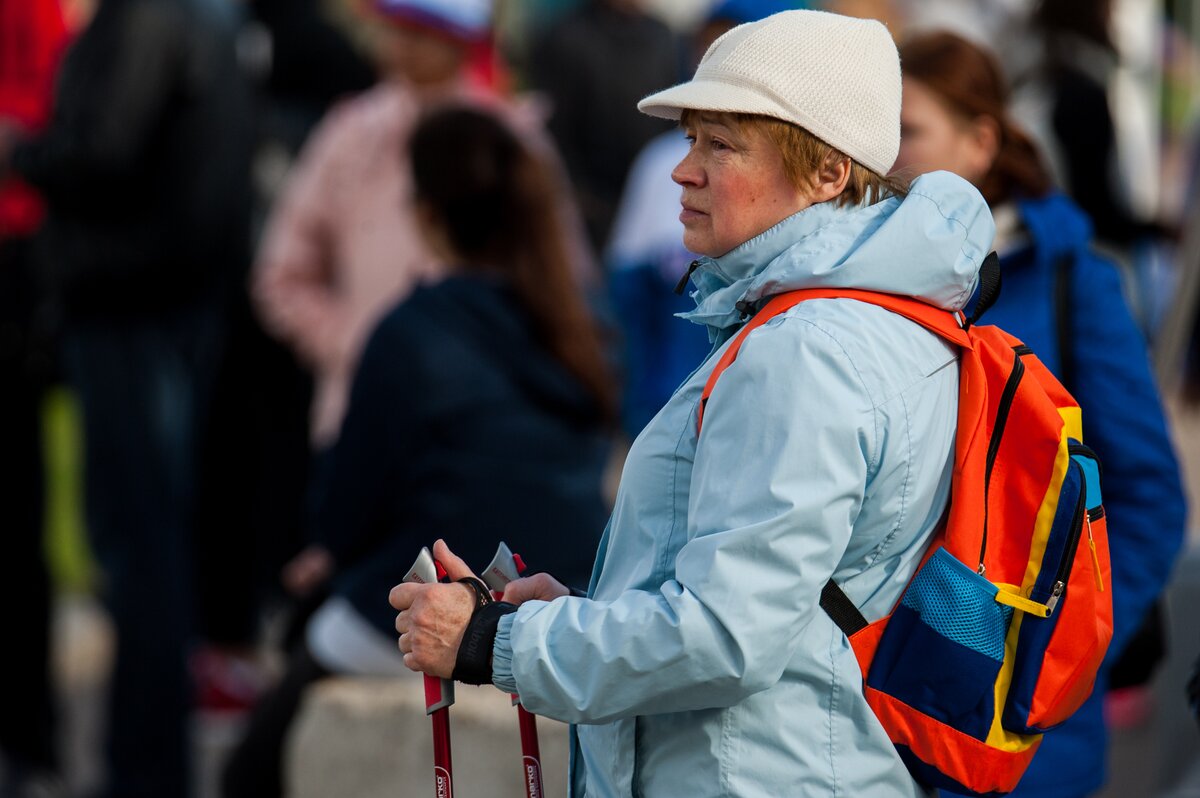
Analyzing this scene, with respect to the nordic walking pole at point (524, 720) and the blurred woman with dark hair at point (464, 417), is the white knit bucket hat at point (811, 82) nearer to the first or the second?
the nordic walking pole at point (524, 720)

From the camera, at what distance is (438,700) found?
2.21 m

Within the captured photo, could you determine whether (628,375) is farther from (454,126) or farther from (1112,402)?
(1112,402)

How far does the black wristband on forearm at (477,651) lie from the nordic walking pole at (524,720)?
0.13 m

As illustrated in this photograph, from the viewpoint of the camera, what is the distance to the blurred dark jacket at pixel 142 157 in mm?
4777

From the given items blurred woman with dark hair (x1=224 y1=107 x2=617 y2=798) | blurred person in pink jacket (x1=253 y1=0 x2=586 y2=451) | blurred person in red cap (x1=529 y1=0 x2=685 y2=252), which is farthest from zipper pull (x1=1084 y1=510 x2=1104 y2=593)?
blurred person in red cap (x1=529 y1=0 x2=685 y2=252)

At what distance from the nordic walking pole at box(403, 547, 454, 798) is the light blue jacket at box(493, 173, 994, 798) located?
16cm

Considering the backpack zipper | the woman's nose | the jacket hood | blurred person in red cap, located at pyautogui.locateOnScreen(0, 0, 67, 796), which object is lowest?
blurred person in red cap, located at pyautogui.locateOnScreen(0, 0, 67, 796)

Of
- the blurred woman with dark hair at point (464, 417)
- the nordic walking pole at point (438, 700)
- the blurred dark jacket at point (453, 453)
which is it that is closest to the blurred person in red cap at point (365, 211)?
the blurred woman with dark hair at point (464, 417)

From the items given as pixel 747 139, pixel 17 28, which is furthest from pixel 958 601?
pixel 17 28

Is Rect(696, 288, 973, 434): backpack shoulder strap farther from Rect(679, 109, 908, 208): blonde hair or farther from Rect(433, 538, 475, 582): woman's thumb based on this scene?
Rect(433, 538, 475, 582): woman's thumb

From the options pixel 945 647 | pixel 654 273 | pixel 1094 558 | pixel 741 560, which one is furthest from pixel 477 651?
pixel 654 273

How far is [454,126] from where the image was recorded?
3979 mm

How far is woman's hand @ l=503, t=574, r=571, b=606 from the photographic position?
89.4 inches

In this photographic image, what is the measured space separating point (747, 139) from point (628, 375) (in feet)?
8.93
